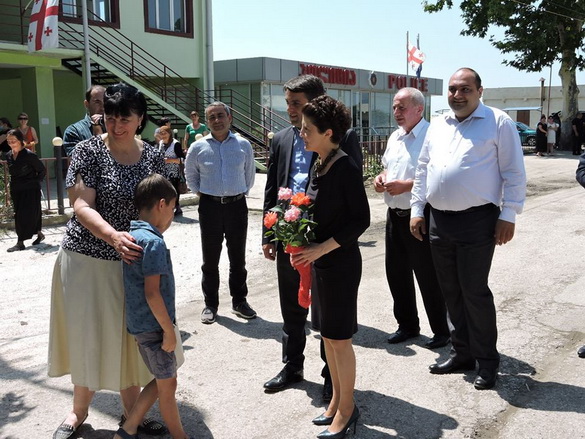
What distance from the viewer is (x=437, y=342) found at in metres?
5.05

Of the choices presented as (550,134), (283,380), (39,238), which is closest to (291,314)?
(283,380)

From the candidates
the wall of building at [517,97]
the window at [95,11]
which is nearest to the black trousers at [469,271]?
the window at [95,11]

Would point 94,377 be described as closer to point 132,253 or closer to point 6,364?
point 132,253

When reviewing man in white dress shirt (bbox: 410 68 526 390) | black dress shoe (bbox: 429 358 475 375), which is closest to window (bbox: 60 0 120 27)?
man in white dress shirt (bbox: 410 68 526 390)

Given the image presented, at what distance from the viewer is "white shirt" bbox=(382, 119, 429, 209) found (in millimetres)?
5043

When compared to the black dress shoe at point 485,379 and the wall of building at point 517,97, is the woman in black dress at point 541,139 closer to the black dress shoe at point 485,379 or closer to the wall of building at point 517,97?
the black dress shoe at point 485,379

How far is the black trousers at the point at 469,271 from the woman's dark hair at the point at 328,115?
1.25 m

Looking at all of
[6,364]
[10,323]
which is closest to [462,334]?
[6,364]

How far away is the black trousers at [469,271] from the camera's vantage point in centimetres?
421

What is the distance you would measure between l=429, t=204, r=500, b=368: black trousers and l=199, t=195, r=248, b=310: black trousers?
7.01 ft

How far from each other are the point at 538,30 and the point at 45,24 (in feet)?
67.2

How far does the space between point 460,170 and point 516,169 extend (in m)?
0.36

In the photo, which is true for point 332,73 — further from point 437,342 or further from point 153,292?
point 153,292

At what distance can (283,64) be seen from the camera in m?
26.6
